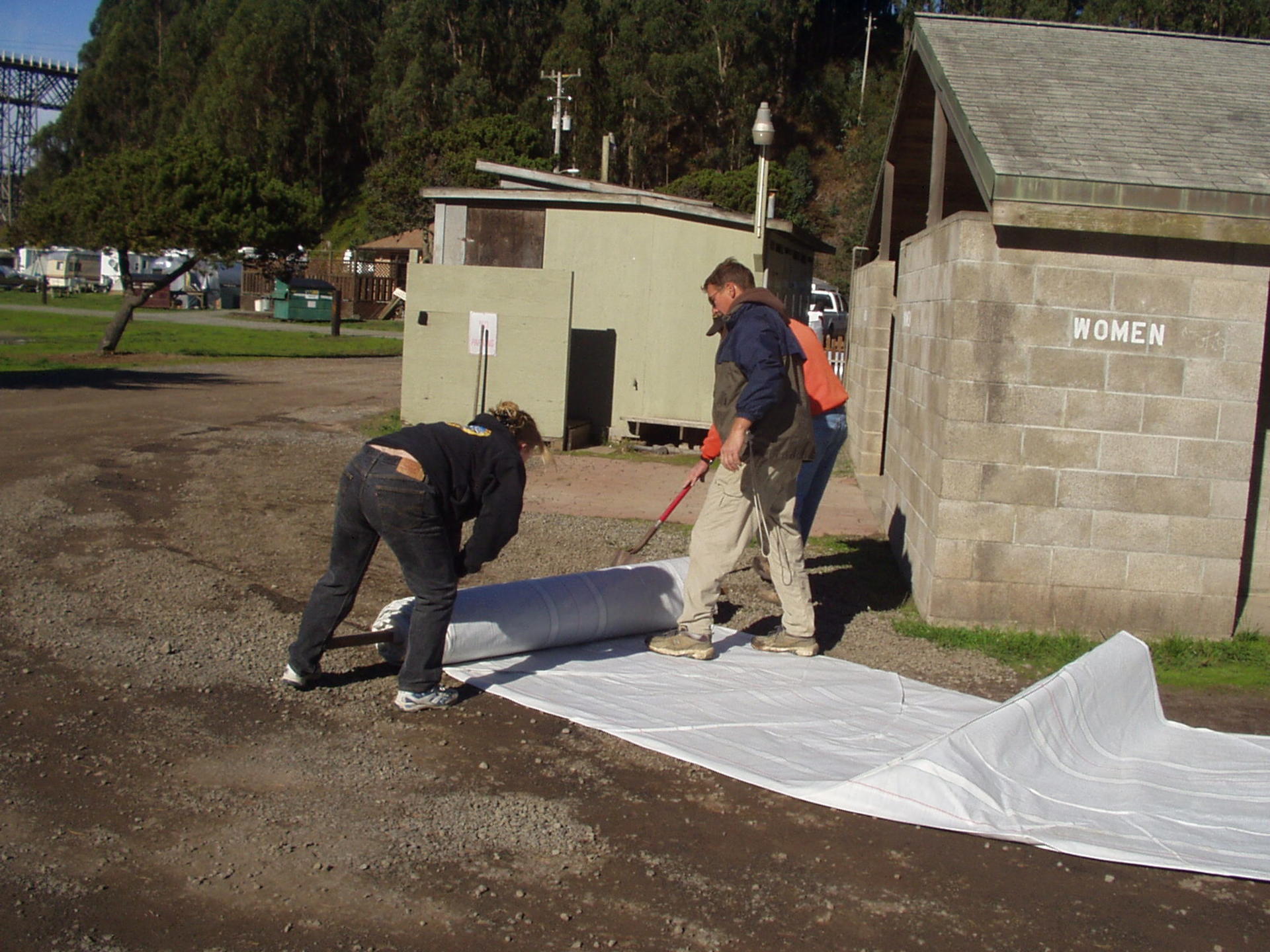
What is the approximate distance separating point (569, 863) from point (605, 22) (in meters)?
58.0

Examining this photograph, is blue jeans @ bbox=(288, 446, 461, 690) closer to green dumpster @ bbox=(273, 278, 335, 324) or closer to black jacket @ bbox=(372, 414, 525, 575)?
black jacket @ bbox=(372, 414, 525, 575)

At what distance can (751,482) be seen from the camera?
5840 millimetres

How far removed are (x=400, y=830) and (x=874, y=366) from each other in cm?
980

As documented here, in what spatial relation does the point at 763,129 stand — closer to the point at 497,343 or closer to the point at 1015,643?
the point at 497,343

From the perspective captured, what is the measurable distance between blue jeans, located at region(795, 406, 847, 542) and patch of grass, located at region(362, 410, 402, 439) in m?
7.15

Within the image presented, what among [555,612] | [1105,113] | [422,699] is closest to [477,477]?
[422,699]

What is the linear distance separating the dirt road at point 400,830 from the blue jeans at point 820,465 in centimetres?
69

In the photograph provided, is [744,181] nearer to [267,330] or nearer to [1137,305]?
[267,330]

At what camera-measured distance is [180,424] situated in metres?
13.7

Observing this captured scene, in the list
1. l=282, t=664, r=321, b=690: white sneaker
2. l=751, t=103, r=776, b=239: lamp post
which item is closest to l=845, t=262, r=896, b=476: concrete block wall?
l=751, t=103, r=776, b=239: lamp post

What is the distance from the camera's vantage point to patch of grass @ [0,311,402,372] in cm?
2277

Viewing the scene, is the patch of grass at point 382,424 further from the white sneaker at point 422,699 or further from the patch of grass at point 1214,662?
the patch of grass at point 1214,662

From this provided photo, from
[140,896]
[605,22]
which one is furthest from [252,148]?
[140,896]

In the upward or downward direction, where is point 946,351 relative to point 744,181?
downward
